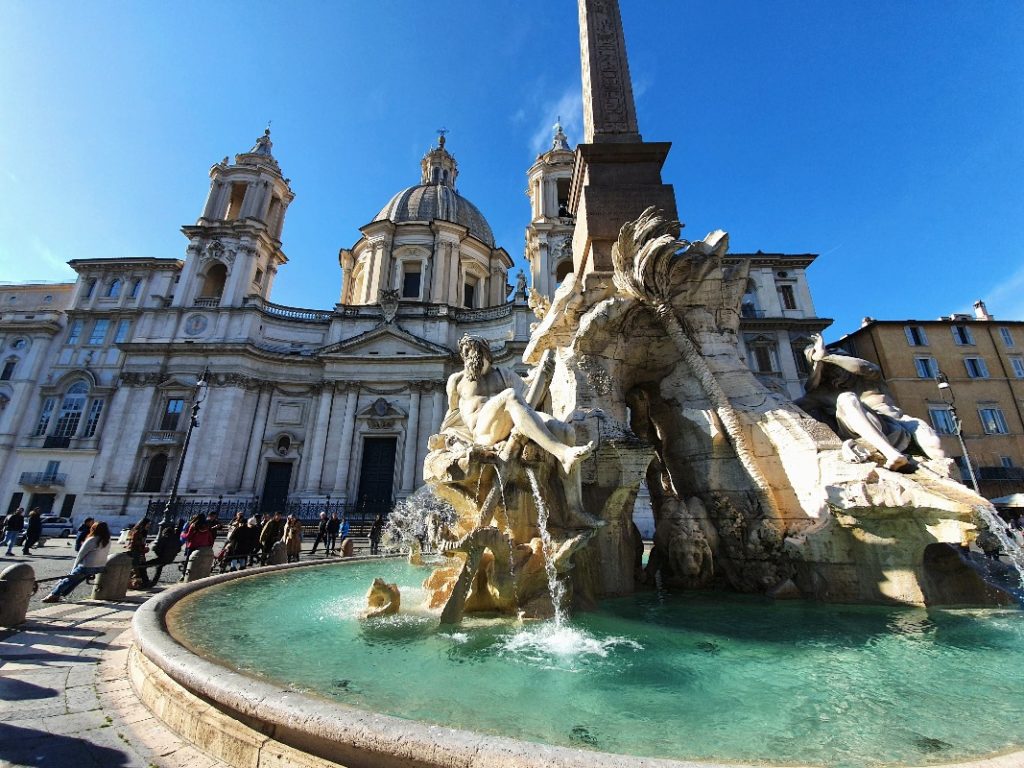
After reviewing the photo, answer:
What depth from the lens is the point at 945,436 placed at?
2419 centimetres

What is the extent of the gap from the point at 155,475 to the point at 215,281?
1318 centimetres

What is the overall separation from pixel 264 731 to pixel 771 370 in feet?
97.8

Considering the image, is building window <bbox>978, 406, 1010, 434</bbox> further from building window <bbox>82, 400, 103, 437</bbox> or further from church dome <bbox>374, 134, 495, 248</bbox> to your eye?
building window <bbox>82, 400, 103, 437</bbox>

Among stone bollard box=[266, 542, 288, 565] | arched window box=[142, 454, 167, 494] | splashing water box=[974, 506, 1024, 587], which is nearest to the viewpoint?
splashing water box=[974, 506, 1024, 587]

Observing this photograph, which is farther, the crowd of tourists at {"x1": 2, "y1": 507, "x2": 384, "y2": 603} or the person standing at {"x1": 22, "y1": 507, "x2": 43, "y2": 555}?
the person standing at {"x1": 22, "y1": 507, "x2": 43, "y2": 555}

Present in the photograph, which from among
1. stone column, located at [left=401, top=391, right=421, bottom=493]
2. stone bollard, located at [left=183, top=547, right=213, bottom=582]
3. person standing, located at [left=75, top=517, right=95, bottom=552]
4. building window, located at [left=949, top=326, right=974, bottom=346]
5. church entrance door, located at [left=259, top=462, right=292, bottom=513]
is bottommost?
stone bollard, located at [left=183, top=547, right=213, bottom=582]

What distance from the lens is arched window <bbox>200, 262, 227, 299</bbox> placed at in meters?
29.6

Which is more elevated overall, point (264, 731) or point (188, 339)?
point (188, 339)

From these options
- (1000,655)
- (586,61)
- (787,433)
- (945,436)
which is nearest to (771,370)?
(945,436)

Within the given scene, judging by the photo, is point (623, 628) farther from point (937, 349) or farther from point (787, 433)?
point (937, 349)

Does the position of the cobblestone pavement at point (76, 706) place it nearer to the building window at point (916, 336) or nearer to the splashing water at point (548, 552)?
the splashing water at point (548, 552)

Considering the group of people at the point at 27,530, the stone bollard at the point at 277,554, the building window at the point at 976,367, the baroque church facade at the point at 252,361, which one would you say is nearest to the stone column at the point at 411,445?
the baroque church facade at the point at 252,361

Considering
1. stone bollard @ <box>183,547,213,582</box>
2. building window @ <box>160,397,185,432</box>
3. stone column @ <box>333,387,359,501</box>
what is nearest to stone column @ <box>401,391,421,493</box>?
stone column @ <box>333,387,359,501</box>

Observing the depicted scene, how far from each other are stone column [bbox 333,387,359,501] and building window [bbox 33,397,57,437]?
692 inches
